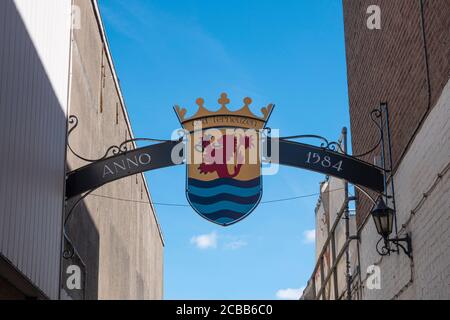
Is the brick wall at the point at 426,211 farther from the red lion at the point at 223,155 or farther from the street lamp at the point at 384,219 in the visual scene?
the red lion at the point at 223,155

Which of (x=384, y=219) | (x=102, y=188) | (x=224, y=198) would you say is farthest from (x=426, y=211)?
(x=102, y=188)

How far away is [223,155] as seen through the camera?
14.2m

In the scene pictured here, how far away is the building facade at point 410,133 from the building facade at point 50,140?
5.10 m

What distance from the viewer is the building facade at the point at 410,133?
34.0ft

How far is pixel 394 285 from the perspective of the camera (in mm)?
13562

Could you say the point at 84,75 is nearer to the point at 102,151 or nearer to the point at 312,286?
the point at 102,151

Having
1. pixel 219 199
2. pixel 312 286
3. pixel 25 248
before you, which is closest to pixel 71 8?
pixel 219 199

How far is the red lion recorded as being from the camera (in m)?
14.0

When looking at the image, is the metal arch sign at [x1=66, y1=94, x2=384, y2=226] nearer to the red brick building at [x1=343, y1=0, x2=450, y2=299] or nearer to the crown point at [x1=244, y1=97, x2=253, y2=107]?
the crown point at [x1=244, y1=97, x2=253, y2=107]

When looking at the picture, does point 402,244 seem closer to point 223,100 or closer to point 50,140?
point 223,100

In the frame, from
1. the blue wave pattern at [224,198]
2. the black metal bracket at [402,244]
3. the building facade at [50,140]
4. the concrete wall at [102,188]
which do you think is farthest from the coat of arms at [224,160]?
the concrete wall at [102,188]

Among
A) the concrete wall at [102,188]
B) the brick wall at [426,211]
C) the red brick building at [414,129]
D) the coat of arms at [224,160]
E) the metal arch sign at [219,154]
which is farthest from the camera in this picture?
the concrete wall at [102,188]

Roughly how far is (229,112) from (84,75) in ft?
15.7

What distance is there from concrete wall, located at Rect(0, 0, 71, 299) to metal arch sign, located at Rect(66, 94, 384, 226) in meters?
0.88
